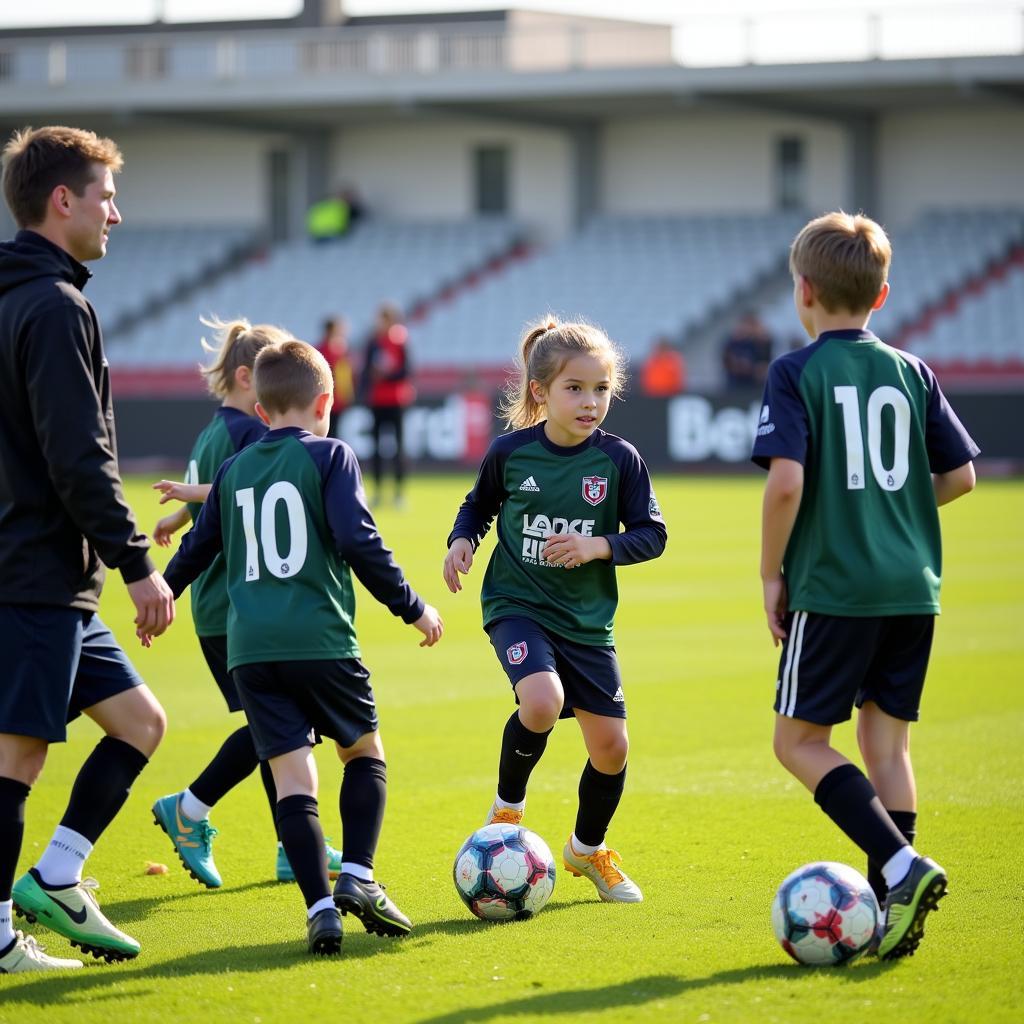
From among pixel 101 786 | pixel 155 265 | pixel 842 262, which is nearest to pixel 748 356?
pixel 155 265

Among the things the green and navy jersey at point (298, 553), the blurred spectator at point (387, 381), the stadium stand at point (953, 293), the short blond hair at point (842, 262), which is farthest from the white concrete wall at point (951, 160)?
the green and navy jersey at point (298, 553)

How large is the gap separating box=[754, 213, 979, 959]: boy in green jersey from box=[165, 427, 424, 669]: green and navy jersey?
1.11 meters

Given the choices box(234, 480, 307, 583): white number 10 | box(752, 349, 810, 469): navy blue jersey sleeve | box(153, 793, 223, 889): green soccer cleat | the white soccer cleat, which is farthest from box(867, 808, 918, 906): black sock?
box(153, 793, 223, 889): green soccer cleat

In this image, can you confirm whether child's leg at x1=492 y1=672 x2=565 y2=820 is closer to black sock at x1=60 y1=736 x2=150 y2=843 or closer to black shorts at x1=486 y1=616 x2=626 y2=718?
black shorts at x1=486 y1=616 x2=626 y2=718

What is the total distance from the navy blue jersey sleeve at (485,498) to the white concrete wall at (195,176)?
37374mm

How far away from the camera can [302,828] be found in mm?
4660

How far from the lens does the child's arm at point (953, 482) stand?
4.91 meters

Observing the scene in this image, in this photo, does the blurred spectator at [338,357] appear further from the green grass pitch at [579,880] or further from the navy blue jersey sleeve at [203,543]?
the navy blue jersey sleeve at [203,543]

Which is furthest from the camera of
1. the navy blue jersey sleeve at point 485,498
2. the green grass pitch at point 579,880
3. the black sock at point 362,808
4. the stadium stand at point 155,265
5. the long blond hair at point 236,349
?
the stadium stand at point 155,265

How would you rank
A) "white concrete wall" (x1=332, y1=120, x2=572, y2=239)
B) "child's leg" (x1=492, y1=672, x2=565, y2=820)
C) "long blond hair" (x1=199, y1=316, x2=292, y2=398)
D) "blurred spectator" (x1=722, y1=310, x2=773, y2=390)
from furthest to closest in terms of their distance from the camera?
"white concrete wall" (x1=332, y1=120, x2=572, y2=239) < "blurred spectator" (x1=722, y1=310, x2=773, y2=390) < "long blond hair" (x1=199, y1=316, x2=292, y2=398) < "child's leg" (x1=492, y1=672, x2=565, y2=820)

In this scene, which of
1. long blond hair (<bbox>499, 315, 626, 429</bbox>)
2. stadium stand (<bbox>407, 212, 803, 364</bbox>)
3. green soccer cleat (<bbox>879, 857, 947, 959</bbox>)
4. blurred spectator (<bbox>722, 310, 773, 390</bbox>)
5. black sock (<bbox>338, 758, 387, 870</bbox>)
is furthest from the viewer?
stadium stand (<bbox>407, 212, 803, 364</bbox>)

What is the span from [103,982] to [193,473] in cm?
211

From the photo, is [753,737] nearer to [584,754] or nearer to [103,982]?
[584,754]

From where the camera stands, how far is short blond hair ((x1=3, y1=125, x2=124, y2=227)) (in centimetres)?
462
